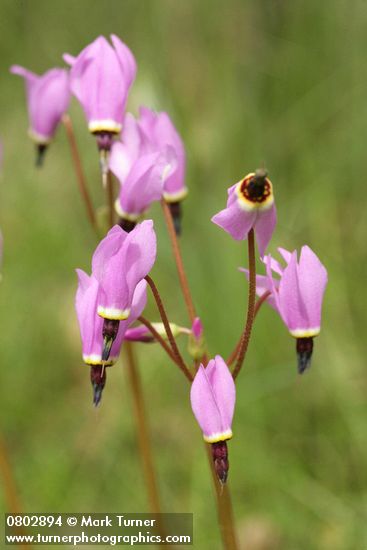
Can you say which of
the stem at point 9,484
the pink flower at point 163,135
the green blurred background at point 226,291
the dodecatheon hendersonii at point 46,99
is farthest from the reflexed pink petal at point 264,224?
the green blurred background at point 226,291

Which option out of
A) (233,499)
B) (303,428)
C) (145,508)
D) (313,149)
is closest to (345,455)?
(303,428)

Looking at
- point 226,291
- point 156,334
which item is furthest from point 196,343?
point 226,291

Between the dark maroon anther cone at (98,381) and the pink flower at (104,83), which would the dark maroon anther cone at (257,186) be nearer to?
the dark maroon anther cone at (98,381)

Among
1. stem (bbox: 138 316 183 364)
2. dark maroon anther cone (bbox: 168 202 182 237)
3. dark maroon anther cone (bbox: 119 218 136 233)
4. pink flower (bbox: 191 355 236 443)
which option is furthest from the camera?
dark maroon anther cone (bbox: 168 202 182 237)

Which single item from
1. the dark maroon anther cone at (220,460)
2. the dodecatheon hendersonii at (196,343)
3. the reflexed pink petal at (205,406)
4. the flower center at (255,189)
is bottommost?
the dark maroon anther cone at (220,460)

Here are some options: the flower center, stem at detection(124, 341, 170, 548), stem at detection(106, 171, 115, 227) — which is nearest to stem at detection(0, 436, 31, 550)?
stem at detection(124, 341, 170, 548)

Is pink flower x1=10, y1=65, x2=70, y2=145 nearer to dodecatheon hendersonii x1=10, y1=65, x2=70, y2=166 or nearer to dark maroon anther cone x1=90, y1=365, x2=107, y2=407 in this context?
dodecatheon hendersonii x1=10, y1=65, x2=70, y2=166
